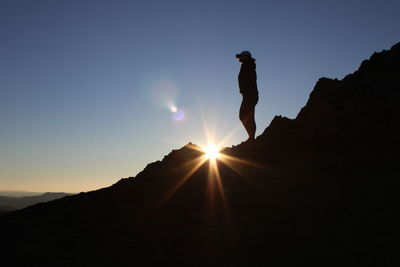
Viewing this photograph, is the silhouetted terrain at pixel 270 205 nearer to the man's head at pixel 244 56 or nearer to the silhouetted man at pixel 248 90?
the silhouetted man at pixel 248 90

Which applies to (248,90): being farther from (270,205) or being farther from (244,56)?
(270,205)

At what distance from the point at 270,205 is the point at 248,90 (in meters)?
5.78

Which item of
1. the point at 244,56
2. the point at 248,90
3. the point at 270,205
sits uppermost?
the point at 244,56

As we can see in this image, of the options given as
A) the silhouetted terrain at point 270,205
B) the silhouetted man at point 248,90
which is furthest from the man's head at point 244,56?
the silhouetted terrain at point 270,205

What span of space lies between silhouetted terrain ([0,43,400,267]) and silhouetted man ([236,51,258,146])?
0.63 meters

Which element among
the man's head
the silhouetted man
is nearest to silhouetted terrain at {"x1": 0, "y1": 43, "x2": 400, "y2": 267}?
the silhouetted man

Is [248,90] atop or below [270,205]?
atop

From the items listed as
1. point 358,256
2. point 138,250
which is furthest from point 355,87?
point 138,250

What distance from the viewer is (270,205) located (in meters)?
8.17

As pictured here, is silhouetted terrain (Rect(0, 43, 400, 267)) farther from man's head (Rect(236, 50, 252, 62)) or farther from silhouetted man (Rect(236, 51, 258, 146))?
man's head (Rect(236, 50, 252, 62))

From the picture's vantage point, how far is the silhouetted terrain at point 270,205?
6410mm

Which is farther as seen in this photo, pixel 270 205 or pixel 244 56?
pixel 244 56

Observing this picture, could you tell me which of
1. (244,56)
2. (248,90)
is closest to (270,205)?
(248,90)

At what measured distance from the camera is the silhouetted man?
42.5ft
